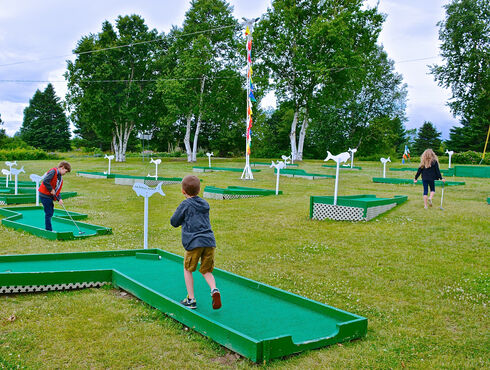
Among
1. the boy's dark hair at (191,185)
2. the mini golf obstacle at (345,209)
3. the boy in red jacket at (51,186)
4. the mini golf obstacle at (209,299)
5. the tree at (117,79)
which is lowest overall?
the mini golf obstacle at (209,299)

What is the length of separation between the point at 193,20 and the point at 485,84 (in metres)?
26.4

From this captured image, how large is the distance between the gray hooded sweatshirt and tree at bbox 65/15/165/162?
33210 millimetres

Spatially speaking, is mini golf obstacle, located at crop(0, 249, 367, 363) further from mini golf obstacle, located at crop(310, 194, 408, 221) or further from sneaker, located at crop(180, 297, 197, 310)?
mini golf obstacle, located at crop(310, 194, 408, 221)

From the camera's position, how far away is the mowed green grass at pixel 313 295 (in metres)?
3.36

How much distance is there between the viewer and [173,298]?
14.6 ft

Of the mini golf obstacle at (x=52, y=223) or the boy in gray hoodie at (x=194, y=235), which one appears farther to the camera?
the mini golf obstacle at (x=52, y=223)

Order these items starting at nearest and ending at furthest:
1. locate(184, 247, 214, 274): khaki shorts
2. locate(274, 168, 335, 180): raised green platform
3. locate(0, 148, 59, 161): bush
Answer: locate(184, 247, 214, 274): khaki shorts
locate(274, 168, 335, 180): raised green platform
locate(0, 148, 59, 161): bush

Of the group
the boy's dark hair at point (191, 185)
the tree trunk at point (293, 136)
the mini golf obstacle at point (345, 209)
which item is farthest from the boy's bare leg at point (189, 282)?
the tree trunk at point (293, 136)

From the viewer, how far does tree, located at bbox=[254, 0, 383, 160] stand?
3319cm

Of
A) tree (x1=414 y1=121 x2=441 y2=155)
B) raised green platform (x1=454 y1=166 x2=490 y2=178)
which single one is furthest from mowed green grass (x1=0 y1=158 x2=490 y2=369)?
tree (x1=414 y1=121 x2=441 y2=155)

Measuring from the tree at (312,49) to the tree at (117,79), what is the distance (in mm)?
10325

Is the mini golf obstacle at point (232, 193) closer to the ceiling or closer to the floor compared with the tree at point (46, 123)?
closer to the floor

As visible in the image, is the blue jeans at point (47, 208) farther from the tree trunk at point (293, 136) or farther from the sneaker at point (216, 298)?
the tree trunk at point (293, 136)

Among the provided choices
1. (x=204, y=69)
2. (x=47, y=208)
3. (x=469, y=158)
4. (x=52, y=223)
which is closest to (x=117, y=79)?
(x=204, y=69)
